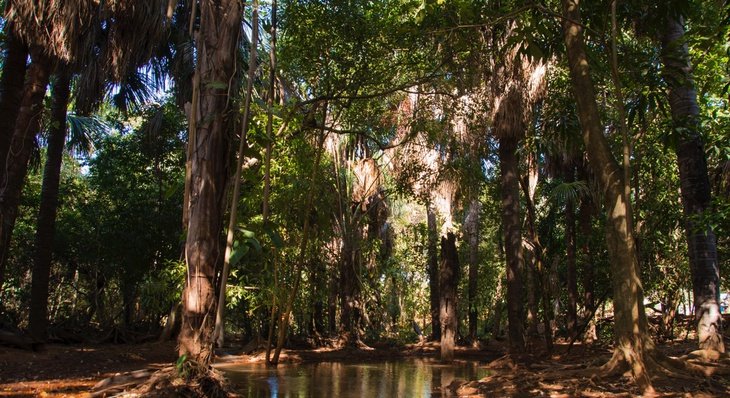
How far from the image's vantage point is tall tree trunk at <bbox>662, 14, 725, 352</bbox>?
28.3ft

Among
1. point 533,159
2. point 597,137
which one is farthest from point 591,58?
point 533,159

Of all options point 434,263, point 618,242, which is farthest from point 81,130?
point 618,242

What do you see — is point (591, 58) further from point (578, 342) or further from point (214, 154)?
point (578, 342)

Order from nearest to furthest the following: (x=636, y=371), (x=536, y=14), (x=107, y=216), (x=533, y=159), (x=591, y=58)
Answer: (x=636, y=371) → (x=536, y=14) → (x=591, y=58) → (x=533, y=159) → (x=107, y=216)

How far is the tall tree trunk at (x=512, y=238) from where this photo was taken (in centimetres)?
1323

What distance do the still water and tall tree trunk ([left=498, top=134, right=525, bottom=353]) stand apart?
1.33 metres

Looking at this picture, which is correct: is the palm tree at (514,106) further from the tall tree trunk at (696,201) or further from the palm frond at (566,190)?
the tall tree trunk at (696,201)

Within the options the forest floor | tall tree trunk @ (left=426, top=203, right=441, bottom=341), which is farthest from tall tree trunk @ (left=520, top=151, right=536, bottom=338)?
tall tree trunk @ (left=426, top=203, right=441, bottom=341)

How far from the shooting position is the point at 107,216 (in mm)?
18219

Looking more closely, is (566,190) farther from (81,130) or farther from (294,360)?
(81,130)

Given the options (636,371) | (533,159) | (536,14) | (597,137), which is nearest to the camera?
(636,371)

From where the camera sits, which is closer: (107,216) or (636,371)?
(636,371)

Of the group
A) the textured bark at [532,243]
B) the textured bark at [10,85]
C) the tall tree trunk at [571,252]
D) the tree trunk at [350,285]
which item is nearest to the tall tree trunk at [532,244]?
the textured bark at [532,243]

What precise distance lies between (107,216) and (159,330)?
4.32 meters
